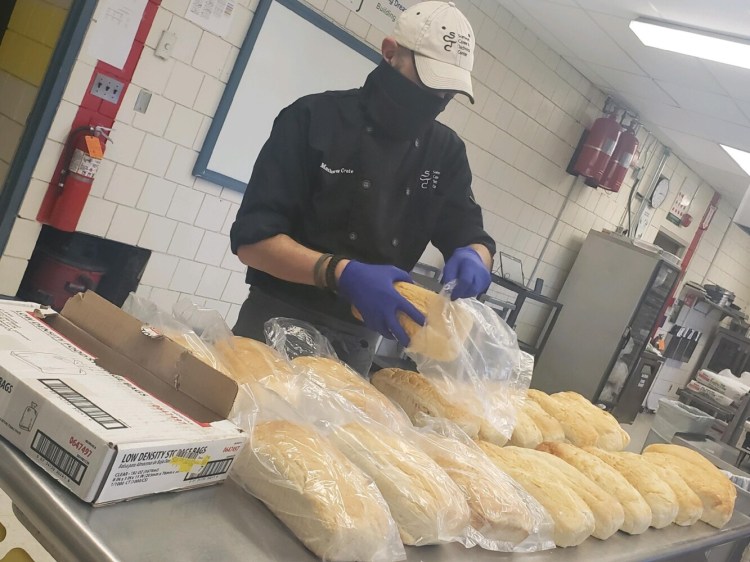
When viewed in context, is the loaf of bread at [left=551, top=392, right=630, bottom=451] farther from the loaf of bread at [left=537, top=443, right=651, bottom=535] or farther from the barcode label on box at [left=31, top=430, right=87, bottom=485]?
the barcode label on box at [left=31, top=430, right=87, bottom=485]

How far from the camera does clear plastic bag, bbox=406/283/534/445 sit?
1296 millimetres

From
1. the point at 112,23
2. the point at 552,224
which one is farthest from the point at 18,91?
the point at 552,224

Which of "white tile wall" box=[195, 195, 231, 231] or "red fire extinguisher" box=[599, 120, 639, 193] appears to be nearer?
"white tile wall" box=[195, 195, 231, 231]

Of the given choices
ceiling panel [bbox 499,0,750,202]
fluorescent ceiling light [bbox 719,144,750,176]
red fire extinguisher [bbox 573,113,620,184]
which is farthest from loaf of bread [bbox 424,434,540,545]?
fluorescent ceiling light [bbox 719,144,750,176]

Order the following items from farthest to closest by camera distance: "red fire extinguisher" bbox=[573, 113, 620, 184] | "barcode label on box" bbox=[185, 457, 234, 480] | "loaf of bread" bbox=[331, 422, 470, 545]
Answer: "red fire extinguisher" bbox=[573, 113, 620, 184] → "loaf of bread" bbox=[331, 422, 470, 545] → "barcode label on box" bbox=[185, 457, 234, 480]

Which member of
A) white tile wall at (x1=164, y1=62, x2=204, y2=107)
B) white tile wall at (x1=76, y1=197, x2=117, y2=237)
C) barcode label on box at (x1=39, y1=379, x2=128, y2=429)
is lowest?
white tile wall at (x1=76, y1=197, x2=117, y2=237)

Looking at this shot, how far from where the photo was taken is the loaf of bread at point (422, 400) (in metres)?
1.35

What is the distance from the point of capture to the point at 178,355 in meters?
0.89

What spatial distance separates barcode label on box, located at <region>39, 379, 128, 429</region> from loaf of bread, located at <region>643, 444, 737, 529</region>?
1446 millimetres

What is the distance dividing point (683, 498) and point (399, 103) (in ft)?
3.80

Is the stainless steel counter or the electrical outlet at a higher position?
the electrical outlet

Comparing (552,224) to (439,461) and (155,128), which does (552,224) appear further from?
(439,461)

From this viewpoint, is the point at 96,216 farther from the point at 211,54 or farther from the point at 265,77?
the point at 265,77

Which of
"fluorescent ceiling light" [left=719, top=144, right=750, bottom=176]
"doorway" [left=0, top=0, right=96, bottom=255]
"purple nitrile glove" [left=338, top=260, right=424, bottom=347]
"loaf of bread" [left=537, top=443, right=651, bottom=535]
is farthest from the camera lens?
"fluorescent ceiling light" [left=719, top=144, right=750, bottom=176]
